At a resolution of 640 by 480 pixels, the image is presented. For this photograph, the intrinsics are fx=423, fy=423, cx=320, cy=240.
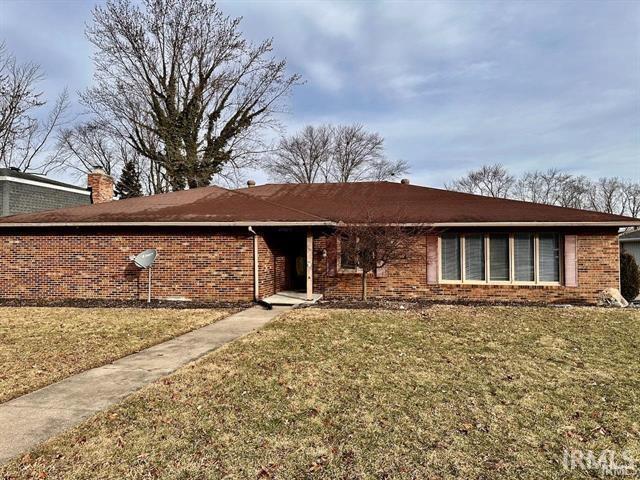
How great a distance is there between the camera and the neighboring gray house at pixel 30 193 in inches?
675

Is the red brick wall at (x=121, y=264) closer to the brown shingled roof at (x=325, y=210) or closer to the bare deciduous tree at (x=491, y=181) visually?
the brown shingled roof at (x=325, y=210)

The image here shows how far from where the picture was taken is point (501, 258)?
11.8 meters

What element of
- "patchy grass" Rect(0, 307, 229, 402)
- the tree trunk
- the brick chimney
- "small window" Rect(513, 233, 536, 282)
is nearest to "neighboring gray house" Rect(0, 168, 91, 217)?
the brick chimney

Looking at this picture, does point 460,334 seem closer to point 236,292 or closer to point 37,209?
point 236,292

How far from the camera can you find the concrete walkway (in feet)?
12.0

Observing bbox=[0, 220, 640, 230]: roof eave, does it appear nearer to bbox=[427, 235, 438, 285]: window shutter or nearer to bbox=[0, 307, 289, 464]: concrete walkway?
bbox=[427, 235, 438, 285]: window shutter

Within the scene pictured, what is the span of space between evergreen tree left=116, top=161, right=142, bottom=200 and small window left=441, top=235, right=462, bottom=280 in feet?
93.6

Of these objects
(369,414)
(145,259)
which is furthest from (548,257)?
(145,259)

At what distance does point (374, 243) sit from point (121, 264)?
23.3 ft

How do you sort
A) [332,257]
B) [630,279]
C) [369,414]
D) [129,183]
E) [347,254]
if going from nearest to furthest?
[369,414] < [347,254] < [332,257] < [630,279] < [129,183]

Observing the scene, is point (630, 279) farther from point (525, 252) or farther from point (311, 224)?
point (311, 224)

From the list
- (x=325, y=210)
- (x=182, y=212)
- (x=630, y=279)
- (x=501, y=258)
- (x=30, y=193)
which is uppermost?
(x=30, y=193)

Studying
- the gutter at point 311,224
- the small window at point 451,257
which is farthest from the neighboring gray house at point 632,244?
the small window at point 451,257

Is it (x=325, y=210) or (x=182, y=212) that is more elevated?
(x=325, y=210)
